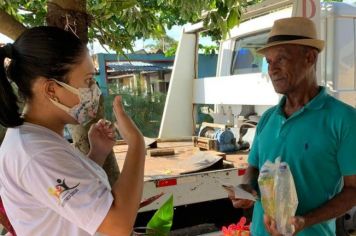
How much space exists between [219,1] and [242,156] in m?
2.01

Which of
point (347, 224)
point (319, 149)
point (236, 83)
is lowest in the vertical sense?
point (347, 224)

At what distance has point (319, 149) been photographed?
1.66 metres

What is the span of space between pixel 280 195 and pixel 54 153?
0.88m

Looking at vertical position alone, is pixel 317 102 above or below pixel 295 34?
below

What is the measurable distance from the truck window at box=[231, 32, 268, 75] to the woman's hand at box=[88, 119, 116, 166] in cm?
331

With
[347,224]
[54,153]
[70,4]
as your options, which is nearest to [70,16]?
Result: [70,4]

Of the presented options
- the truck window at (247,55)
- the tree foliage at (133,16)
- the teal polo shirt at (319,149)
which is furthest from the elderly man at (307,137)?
the truck window at (247,55)

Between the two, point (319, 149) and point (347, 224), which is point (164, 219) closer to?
point (319, 149)

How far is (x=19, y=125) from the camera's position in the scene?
125 cm

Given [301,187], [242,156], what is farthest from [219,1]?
[242,156]

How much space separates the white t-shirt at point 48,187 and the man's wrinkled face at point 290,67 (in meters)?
1.00

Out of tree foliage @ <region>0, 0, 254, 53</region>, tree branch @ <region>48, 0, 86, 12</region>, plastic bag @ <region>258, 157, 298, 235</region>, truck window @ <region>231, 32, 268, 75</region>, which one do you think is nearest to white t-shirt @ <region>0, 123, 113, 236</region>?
plastic bag @ <region>258, 157, 298, 235</region>

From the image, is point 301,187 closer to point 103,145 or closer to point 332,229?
point 332,229

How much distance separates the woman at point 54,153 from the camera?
112 centimetres
